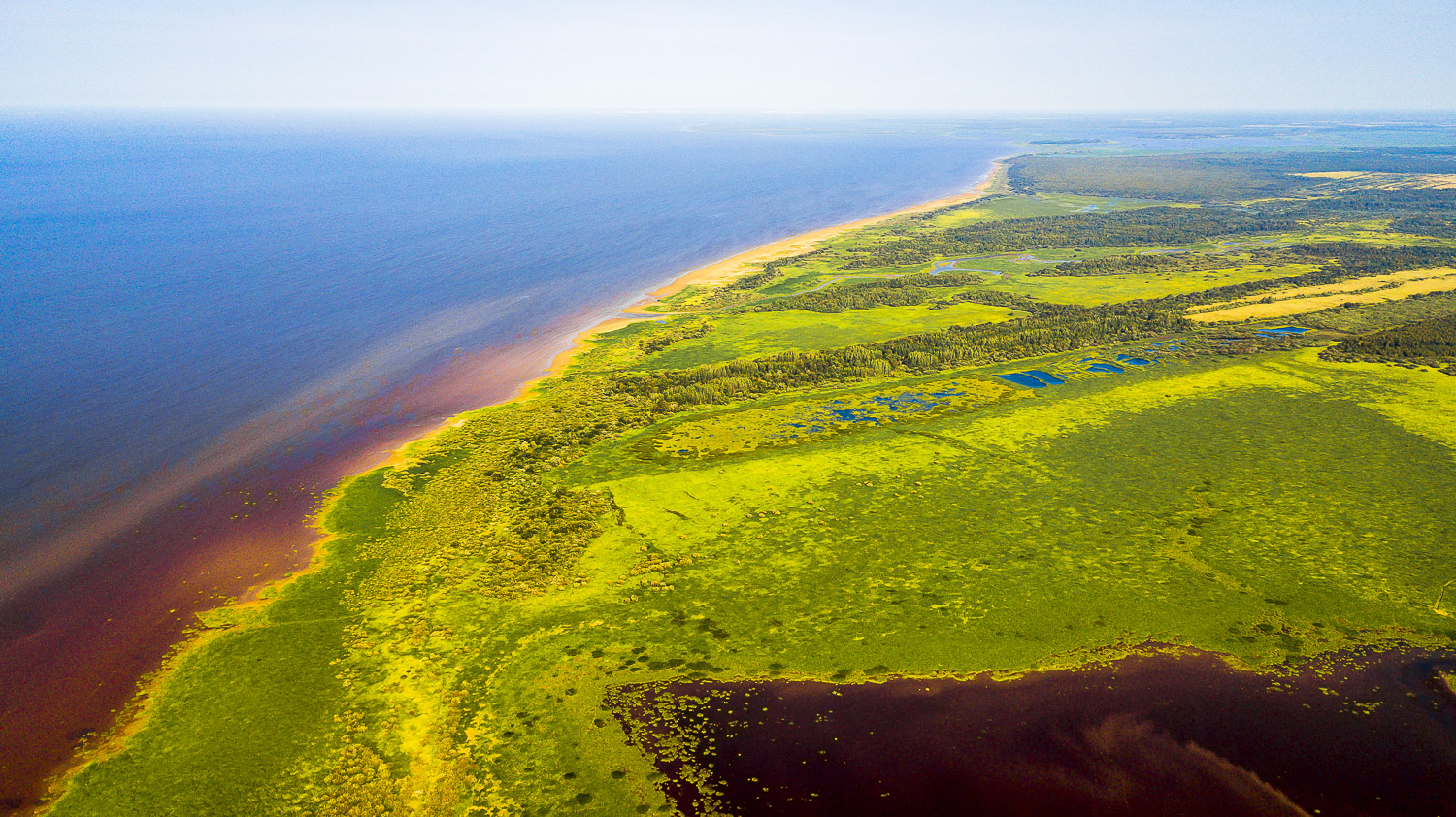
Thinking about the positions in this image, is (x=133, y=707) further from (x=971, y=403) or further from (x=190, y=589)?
(x=971, y=403)

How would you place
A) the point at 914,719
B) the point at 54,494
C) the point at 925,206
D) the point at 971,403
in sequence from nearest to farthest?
the point at 914,719
the point at 54,494
the point at 971,403
the point at 925,206

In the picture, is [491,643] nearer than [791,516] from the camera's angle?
Yes

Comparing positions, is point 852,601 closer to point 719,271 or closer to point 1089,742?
point 1089,742

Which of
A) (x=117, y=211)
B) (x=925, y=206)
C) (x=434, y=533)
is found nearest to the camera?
(x=434, y=533)

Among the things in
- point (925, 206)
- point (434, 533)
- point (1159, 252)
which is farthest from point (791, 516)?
point (925, 206)

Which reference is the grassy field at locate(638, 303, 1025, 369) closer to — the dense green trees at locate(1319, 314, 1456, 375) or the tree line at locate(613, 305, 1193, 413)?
the tree line at locate(613, 305, 1193, 413)

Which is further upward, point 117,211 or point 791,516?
point 117,211

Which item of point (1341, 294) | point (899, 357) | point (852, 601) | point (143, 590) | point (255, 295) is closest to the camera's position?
point (852, 601)

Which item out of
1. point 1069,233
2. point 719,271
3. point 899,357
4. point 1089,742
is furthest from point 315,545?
point 1069,233

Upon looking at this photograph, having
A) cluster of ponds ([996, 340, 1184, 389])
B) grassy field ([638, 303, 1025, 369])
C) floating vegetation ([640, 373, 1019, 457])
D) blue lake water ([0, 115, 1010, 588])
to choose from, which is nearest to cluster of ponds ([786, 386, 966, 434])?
floating vegetation ([640, 373, 1019, 457])
